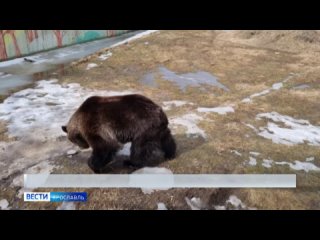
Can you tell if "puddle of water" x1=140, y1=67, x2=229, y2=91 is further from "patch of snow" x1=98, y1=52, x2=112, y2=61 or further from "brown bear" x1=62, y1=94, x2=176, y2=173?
"brown bear" x1=62, y1=94, x2=176, y2=173

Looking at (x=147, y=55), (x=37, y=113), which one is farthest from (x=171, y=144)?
(x=147, y=55)

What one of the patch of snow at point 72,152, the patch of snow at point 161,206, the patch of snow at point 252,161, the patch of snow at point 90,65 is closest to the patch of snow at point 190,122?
the patch of snow at point 252,161

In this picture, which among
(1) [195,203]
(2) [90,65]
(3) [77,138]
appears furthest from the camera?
(2) [90,65]

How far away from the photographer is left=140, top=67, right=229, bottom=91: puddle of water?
1030 centimetres

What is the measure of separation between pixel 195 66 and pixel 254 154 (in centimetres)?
704

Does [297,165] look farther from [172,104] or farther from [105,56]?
[105,56]

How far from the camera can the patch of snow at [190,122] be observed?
6.73 m

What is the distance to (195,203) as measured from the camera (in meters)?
4.66

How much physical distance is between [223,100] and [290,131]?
229 centimetres

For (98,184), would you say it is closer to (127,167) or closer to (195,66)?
(127,167)

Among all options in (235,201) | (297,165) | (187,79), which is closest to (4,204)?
(235,201)

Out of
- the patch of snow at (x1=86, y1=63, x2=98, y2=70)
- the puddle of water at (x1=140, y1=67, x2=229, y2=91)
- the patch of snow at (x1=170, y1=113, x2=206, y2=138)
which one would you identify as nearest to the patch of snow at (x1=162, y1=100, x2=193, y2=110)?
the patch of snow at (x1=170, y1=113, x2=206, y2=138)

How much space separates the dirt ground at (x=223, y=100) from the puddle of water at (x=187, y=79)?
17 cm
